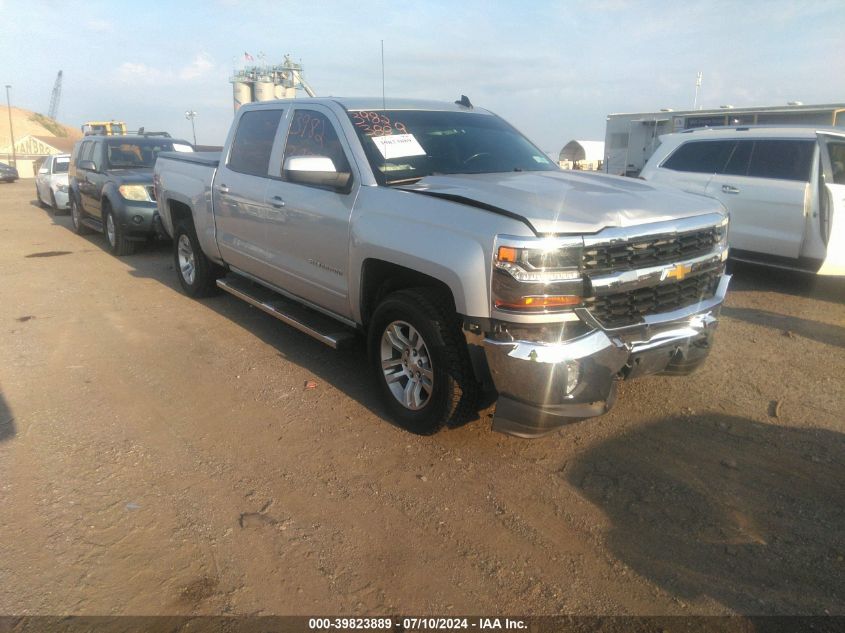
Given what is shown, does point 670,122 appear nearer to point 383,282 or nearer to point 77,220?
point 77,220

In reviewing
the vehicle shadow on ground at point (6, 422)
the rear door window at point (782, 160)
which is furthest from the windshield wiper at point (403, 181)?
the rear door window at point (782, 160)

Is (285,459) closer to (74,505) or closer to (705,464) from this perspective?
(74,505)

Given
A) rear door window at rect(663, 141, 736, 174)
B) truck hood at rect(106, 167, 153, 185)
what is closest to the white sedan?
truck hood at rect(106, 167, 153, 185)

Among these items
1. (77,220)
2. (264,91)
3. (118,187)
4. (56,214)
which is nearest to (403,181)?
(264,91)

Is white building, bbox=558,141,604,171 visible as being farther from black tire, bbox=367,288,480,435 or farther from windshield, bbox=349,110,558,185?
black tire, bbox=367,288,480,435

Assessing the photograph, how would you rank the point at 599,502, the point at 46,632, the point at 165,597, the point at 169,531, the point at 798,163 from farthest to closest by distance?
1. the point at 798,163
2. the point at 599,502
3. the point at 169,531
4. the point at 165,597
5. the point at 46,632

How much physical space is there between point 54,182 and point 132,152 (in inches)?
270

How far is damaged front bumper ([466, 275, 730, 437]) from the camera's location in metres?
3.11

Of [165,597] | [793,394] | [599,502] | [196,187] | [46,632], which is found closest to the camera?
[46,632]

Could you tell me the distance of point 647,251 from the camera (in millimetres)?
3367

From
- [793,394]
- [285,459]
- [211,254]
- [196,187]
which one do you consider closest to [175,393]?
[285,459]

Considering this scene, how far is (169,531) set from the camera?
3047 mm

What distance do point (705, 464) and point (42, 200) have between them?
1992 centimetres

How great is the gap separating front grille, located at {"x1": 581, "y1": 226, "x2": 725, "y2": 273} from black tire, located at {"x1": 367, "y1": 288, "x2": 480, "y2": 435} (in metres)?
0.82
